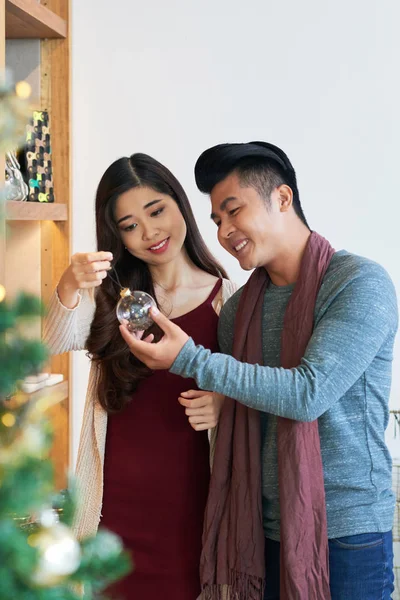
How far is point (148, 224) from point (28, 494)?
1.18m

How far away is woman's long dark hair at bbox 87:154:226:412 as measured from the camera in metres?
1.67

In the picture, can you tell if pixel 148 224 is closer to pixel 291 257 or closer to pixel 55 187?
pixel 291 257

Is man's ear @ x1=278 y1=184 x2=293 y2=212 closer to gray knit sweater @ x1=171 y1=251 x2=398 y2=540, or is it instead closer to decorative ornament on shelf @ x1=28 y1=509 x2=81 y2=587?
gray knit sweater @ x1=171 y1=251 x2=398 y2=540

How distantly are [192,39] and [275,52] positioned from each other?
0.31 meters

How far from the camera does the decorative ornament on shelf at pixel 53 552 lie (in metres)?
0.52

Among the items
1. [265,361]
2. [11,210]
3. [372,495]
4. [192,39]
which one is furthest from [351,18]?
[372,495]

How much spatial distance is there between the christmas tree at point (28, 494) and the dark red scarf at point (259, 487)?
702 millimetres

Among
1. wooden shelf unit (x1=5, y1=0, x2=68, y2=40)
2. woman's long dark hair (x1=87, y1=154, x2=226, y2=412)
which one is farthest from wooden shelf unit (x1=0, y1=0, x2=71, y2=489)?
woman's long dark hair (x1=87, y1=154, x2=226, y2=412)

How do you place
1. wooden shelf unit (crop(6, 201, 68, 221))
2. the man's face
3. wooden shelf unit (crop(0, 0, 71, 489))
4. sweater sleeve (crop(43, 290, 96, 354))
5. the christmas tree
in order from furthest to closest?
1. wooden shelf unit (crop(0, 0, 71, 489))
2. wooden shelf unit (crop(6, 201, 68, 221))
3. sweater sleeve (crop(43, 290, 96, 354))
4. the man's face
5. the christmas tree

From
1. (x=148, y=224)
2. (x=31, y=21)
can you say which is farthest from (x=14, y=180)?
(x=148, y=224)

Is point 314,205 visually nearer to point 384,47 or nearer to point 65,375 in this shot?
point 384,47

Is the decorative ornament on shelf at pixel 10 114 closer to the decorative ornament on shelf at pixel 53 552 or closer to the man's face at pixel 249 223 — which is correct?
the decorative ornament on shelf at pixel 53 552

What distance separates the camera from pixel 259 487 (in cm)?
142

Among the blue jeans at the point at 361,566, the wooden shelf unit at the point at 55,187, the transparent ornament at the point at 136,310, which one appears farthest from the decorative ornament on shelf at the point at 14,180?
the blue jeans at the point at 361,566
